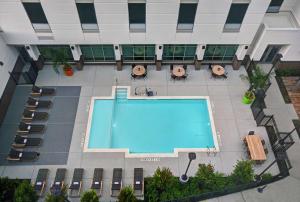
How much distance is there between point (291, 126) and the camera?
2289 centimetres

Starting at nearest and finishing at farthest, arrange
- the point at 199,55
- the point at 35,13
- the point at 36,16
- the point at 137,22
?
1. the point at 35,13
2. the point at 36,16
3. the point at 137,22
4. the point at 199,55

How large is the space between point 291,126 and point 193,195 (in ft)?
34.6

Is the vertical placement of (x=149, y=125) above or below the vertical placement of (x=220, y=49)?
below

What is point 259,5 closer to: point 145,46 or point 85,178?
point 145,46

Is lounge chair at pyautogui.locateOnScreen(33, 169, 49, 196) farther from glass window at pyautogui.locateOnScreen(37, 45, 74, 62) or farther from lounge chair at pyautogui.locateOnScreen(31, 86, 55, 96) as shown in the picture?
glass window at pyautogui.locateOnScreen(37, 45, 74, 62)

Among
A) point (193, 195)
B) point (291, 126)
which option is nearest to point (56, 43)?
point (193, 195)

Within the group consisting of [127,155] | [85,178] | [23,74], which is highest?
[23,74]

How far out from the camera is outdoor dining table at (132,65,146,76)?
25109 millimetres

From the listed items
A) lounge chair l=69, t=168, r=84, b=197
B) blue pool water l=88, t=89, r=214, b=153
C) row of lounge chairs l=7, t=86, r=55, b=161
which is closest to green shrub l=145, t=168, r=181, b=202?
blue pool water l=88, t=89, r=214, b=153

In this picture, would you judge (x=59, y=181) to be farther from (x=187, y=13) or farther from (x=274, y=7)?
(x=274, y=7)

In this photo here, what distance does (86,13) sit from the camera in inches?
836

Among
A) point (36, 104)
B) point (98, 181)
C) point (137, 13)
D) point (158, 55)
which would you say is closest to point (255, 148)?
point (158, 55)

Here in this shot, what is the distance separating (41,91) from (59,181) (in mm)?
8490

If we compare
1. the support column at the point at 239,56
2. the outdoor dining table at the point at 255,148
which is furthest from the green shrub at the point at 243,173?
the support column at the point at 239,56
